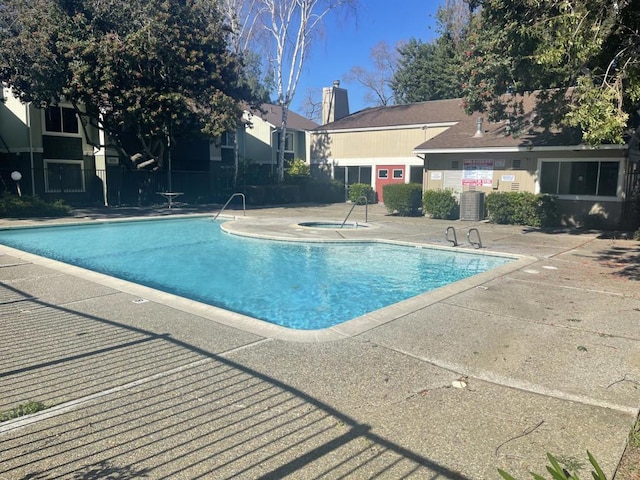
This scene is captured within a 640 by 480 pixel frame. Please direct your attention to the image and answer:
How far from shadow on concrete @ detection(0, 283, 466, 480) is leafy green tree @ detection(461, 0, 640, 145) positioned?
6641mm

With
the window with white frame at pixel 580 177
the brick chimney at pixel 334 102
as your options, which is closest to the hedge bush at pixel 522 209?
the window with white frame at pixel 580 177

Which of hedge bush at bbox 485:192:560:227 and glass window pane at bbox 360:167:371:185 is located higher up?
glass window pane at bbox 360:167:371:185

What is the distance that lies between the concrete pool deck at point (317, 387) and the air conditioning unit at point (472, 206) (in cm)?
1119

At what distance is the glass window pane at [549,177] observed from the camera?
672 inches

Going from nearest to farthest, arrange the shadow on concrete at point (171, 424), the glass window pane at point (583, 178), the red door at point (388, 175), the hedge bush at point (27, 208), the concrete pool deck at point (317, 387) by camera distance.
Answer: the shadow on concrete at point (171, 424) < the concrete pool deck at point (317, 387) < the glass window pane at point (583, 178) < the hedge bush at point (27, 208) < the red door at point (388, 175)

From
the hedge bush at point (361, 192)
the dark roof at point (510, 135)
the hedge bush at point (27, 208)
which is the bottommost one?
the hedge bush at point (27, 208)

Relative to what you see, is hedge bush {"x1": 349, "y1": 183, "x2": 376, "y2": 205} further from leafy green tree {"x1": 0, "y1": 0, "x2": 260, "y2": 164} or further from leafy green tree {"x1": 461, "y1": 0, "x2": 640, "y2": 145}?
leafy green tree {"x1": 461, "y1": 0, "x2": 640, "y2": 145}

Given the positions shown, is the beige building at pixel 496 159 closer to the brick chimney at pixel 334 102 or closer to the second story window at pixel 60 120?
the brick chimney at pixel 334 102

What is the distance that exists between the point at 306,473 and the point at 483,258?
9.07m

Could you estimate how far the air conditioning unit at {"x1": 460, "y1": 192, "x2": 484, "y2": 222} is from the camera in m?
17.9

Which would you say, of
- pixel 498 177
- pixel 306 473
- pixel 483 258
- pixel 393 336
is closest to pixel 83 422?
pixel 306 473

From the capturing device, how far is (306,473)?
279cm

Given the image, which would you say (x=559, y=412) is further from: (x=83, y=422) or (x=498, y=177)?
(x=498, y=177)

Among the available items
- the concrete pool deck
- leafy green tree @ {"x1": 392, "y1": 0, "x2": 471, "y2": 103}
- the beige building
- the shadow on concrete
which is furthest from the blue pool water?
leafy green tree @ {"x1": 392, "y1": 0, "x2": 471, "y2": 103}
